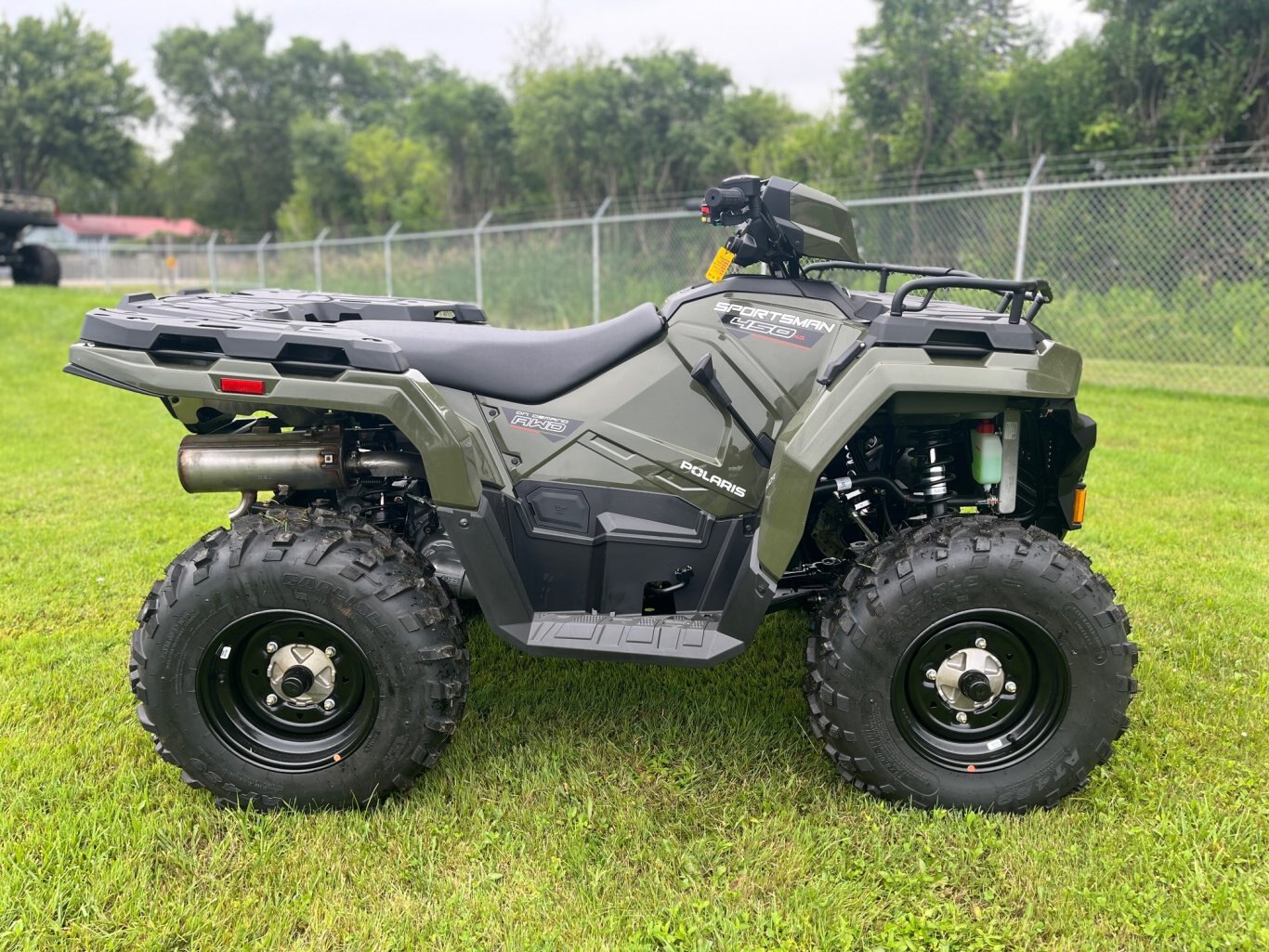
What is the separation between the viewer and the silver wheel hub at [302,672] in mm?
2357

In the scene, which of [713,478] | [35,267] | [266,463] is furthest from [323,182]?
[713,478]

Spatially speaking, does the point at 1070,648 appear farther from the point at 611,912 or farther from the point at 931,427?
the point at 611,912

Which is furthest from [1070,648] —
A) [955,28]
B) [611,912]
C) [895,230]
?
[955,28]

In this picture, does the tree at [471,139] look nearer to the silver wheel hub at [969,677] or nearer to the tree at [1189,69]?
the tree at [1189,69]

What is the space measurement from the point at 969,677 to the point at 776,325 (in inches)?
43.9

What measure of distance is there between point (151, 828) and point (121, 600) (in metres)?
1.84

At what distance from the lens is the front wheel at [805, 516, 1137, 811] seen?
89.7 inches

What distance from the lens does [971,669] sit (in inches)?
92.7

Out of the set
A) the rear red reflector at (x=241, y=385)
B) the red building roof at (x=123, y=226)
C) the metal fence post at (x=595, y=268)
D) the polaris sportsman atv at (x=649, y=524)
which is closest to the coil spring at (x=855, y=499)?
the polaris sportsman atv at (x=649, y=524)

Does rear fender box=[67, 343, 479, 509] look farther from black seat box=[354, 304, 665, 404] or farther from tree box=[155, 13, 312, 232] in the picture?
tree box=[155, 13, 312, 232]

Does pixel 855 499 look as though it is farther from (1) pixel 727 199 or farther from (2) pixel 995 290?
(1) pixel 727 199

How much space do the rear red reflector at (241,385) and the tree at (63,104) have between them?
50.9m

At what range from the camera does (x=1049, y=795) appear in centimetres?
236

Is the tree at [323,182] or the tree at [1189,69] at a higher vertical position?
the tree at [323,182]
